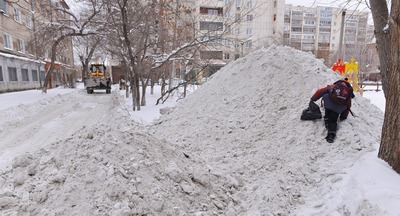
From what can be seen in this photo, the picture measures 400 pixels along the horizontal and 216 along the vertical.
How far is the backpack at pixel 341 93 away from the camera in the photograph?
12.0 ft

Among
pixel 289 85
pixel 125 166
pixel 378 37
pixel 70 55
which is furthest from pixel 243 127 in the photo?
pixel 70 55

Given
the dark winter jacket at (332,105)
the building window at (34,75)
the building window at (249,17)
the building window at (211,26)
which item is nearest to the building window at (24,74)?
the building window at (34,75)

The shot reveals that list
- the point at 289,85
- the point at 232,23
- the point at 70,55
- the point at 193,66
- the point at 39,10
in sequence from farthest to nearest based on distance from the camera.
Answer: the point at 70,55, the point at 39,10, the point at 193,66, the point at 232,23, the point at 289,85

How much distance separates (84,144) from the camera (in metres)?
3.18

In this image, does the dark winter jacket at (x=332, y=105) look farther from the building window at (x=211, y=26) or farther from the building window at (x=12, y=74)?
the building window at (x=12, y=74)

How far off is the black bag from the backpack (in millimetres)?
301

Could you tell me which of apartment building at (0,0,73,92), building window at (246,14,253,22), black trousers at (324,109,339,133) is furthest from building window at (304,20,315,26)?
black trousers at (324,109,339,133)

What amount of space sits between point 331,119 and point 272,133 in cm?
99

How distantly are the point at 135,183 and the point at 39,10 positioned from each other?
1631 cm

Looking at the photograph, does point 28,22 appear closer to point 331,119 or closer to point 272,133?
point 272,133

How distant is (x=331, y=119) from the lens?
365cm

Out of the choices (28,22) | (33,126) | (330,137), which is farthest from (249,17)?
(28,22)

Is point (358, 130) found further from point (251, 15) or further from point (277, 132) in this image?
point (251, 15)

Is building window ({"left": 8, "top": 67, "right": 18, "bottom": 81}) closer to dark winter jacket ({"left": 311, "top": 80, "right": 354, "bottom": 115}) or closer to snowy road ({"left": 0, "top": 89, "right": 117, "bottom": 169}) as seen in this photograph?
snowy road ({"left": 0, "top": 89, "right": 117, "bottom": 169})
